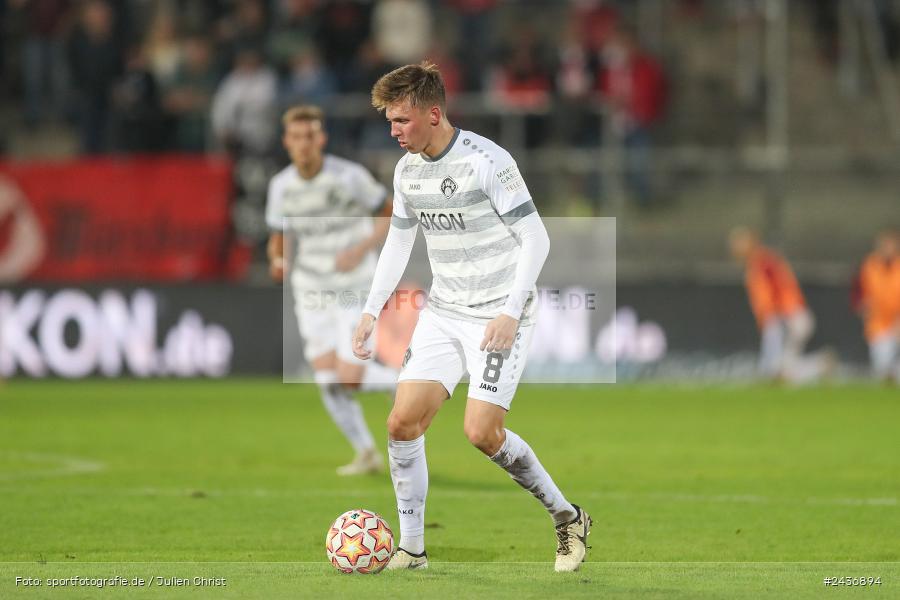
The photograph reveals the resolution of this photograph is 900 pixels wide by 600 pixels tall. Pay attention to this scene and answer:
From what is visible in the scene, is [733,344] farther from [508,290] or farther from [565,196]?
[508,290]

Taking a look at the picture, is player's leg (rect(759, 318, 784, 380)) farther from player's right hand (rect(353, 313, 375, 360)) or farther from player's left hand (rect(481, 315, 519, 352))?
player's left hand (rect(481, 315, 519, 352))

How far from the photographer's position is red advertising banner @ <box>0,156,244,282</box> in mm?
20453

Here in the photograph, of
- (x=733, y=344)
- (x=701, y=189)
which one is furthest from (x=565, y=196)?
(x=733, y=344)

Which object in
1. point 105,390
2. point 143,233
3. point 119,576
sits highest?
point 119,576

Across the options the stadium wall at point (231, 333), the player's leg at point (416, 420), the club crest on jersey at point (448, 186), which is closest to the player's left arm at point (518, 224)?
the club crest on jersey at point (448, 186)

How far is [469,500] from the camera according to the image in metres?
10.2

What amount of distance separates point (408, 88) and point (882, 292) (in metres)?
14.8

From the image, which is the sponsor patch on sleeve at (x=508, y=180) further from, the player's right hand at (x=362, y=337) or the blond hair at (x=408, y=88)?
the player's right hand at (x=362, y=337)

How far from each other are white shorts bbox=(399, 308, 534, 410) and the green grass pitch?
85 centimetres

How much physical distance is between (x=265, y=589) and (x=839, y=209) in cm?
1534

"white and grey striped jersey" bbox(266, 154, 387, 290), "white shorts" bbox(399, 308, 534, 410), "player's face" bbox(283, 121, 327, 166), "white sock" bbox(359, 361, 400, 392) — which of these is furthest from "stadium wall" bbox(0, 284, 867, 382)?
"white shorts" bbox(399, 308, 534, 410)

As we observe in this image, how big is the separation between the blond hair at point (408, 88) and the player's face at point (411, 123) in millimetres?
27

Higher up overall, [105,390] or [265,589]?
[265,589]

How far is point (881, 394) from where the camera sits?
19438 mm
